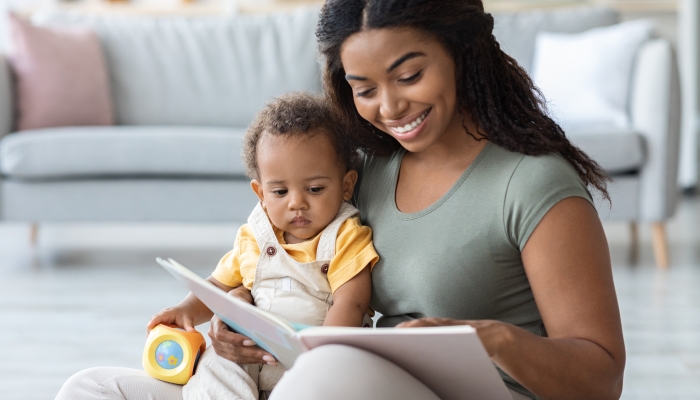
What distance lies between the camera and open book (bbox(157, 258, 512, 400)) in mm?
785

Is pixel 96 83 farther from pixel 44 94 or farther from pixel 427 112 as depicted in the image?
pixel 427 112

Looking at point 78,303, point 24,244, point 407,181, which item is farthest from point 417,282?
point 24,244

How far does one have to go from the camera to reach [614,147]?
3094 mm

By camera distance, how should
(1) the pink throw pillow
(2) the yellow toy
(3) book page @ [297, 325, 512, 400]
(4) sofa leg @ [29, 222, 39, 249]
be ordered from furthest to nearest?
(4) sofa leg @ [29, 222, 39, 249] → (1) the pink throw pillow → (2) the yellow toy → (3) book page @ [297, 325, 512, 400]

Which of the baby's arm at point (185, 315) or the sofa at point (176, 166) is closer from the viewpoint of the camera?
the baby's arm at point (185, 315)

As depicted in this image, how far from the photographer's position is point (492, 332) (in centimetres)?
85

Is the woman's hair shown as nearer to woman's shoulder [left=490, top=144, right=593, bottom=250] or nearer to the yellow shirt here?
woman's shoulder [left=490, top=144, right=593, bottom=250]

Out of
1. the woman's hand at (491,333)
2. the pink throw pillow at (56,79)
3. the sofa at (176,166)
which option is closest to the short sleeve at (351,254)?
the woman's hand at (491,333)

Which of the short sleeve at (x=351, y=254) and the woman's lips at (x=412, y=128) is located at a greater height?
the woman's lips at (x=412, y=128)

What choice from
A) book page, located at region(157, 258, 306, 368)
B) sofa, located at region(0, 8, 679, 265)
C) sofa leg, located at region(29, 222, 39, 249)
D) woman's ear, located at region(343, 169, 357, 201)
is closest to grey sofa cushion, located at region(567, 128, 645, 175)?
sofa, located at region(0, 8, 679, 265)

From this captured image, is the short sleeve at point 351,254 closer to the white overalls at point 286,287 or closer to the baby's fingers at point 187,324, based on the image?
the white overalls at point 286,287

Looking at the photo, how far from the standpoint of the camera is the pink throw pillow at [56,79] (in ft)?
11.5

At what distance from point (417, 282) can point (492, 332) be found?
0.80 ft

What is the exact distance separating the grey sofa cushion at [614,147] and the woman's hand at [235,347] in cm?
226
